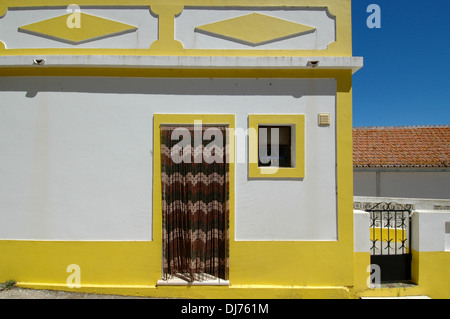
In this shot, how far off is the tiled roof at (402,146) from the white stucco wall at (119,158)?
23.8 ft

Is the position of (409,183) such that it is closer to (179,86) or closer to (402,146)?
(402,146)

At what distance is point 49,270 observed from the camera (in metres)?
3.97

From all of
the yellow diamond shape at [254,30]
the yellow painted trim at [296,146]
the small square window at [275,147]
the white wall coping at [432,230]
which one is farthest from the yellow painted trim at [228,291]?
the yellow diamond shape at [254,30]

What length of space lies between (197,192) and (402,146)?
10.4m

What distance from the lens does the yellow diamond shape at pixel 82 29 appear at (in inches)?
163

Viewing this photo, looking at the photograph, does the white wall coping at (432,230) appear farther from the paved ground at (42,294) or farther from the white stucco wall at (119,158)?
the paved ground at (42,294)

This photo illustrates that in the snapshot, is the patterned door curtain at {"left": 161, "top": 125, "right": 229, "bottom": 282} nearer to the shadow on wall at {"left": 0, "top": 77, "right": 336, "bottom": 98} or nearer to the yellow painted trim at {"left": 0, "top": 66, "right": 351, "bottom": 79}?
the shadow on wall at {"left": 0, "top": 77, "right": 336, "bottom": 98}

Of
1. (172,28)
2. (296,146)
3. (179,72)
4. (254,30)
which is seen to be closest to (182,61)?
(179,72)

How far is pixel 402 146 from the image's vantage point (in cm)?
1099

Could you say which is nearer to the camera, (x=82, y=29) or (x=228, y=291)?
(x=228, y=291)

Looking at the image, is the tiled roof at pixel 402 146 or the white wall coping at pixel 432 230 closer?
the white wall coping at pixel 432 230

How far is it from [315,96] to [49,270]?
15.4 feet

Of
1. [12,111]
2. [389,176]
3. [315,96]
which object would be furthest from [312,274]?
[389,176]

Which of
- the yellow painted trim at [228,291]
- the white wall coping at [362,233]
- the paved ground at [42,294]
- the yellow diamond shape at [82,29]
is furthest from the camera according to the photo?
the yellow diamond shape at [82,29]
